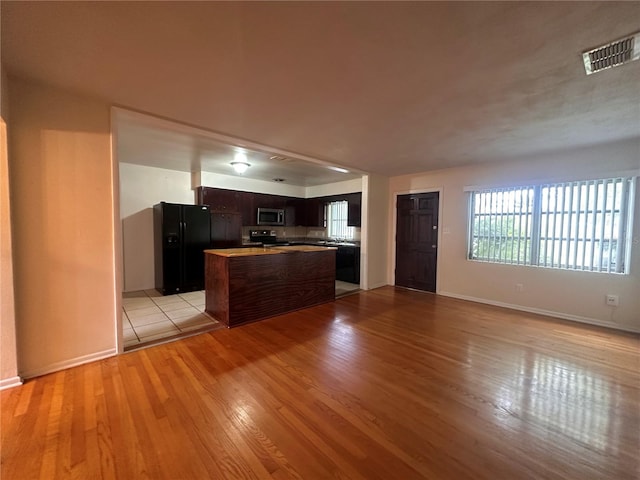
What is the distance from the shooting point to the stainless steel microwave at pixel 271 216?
6.23 m

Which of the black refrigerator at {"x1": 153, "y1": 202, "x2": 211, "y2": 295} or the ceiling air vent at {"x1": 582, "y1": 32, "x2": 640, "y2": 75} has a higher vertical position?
the ceiling air vent at {"x1": 582, "y1": 32, "x2": 640, "y2": 75}

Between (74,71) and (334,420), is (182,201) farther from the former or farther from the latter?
(334,420)

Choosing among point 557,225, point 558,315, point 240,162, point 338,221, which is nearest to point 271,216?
point 338,221

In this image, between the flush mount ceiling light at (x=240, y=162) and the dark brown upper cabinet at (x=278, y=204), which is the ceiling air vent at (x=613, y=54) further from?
the dark brown upper cabinet at (x=278, y=204)

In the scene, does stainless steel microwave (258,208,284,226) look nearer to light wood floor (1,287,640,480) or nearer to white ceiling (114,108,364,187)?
white ceiling (114,108,364,187)

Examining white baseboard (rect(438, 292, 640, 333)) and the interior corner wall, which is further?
the interior corner wall

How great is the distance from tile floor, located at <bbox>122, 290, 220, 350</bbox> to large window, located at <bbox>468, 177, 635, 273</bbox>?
469 centimetres

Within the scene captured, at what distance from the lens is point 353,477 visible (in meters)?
1.33

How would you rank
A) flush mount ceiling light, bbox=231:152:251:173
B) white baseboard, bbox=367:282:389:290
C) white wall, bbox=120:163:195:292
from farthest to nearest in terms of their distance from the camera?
white baseboard, bbox=367:282:389:290 < white wall, bbox=120:163:195:292 < flush mount ceiling light, bbox=231:152:251:173

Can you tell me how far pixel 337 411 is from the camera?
5.92 ft

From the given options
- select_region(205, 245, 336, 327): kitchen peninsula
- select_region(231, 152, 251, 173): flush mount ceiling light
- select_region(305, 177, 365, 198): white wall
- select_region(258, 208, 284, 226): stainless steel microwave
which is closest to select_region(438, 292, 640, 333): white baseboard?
select_region(205, 245, 336, 327): kitchen peninsula

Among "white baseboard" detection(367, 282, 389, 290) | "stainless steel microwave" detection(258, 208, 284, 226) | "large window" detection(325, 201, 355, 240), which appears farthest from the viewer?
"large window" detection(325, 201, 355, 240)

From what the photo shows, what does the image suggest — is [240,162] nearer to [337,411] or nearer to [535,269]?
[337,411]

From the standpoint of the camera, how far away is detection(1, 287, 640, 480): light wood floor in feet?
4.58
